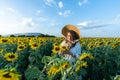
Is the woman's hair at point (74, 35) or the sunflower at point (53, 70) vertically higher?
the woman's hair at point (74, 35)

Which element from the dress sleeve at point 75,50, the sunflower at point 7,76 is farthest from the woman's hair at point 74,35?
the sunflower at point 7,76

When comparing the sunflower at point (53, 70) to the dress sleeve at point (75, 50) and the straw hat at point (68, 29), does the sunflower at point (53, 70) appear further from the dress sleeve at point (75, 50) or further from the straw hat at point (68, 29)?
the straw hat at point (68, 29)

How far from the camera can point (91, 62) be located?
7.54 m

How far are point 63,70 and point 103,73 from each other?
11.5 feet

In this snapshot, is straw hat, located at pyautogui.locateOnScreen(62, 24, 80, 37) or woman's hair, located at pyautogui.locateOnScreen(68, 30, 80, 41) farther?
straw hat, located at pyautogui.locateOnScreen(62, 24, 80, 37)

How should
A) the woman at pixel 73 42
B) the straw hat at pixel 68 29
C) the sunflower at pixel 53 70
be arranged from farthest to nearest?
the straw hat at pixel 68 29
the woman at pixel 73 42
the sunflower at pixel 53 70

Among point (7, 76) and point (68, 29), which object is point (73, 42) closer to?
point (68, 29)

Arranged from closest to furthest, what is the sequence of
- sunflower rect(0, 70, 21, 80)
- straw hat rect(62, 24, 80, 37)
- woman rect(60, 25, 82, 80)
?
sunflower rect(0, 70, 21, 80), woman rect(60, 25, 82, 80), straw hat rect(62, 24, 80, 37)

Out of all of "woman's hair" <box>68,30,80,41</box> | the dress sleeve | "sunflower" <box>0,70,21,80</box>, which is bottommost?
the dress sleeve

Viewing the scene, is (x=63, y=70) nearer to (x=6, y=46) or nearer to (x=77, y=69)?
(x=77, y=69)

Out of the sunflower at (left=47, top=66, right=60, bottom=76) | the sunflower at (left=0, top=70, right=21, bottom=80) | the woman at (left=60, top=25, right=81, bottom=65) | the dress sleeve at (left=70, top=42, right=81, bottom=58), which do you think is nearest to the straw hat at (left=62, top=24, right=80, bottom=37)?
the woman at (left=60, top=25, right=81, bottom=65)

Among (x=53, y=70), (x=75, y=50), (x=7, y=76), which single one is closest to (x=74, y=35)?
(x=75, y=50)

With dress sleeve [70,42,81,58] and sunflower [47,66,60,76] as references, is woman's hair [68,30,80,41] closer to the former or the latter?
dress sleeve [70,42,81,58]

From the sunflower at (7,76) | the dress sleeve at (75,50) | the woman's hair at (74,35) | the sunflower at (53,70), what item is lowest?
the sunflower at (53,70)
